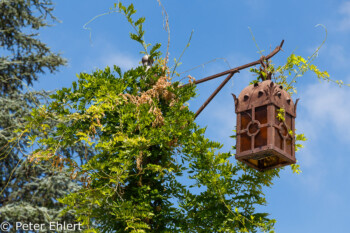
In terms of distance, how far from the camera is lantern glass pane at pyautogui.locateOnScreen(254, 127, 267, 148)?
4.48 metres

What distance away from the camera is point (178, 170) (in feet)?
16.7

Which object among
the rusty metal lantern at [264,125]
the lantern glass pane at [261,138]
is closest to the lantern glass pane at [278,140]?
the rusty metal lantern at [264,125]

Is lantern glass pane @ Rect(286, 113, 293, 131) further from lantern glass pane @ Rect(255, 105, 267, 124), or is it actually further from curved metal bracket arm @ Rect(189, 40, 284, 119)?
curved metal bracket arm @ Rect(189, 40, 284, 119)

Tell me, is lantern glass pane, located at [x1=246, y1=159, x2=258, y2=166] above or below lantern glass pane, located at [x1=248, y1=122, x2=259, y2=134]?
below

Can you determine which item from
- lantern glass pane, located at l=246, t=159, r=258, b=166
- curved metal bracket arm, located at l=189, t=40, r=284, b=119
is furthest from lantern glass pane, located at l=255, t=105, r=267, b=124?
curved metal bracket arm, located at l=189, t=40, r=284, b=119

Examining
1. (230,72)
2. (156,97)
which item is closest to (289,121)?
(230,72)

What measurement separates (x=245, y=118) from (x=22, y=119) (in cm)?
967

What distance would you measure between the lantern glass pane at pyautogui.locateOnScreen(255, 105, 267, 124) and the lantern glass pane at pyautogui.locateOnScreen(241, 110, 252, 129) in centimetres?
7

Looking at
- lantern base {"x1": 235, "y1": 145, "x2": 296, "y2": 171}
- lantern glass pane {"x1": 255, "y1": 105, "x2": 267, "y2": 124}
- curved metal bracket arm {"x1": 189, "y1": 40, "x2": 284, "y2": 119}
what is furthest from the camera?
curved metal bracket arm {"x1": 189, "y1": 40, "x2": 284, "y2": 119}

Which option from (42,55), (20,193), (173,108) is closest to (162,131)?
(173,108)

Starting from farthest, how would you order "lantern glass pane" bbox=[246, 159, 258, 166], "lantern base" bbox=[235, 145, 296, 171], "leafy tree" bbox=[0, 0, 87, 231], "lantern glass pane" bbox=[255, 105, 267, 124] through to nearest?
"leafy tree" bbox=[0, 0, 87, 231], "lantern glass pane" bbox=[246, 159, 258, 166], "lantern glass pane" bbox=[255, 105, 267, 124], "lantern base" bbox=[235, 145, 296, 171]

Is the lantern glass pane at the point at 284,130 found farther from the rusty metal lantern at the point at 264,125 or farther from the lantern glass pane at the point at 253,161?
the lantern glass pane at the point at 253,161

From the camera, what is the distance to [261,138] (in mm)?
4508

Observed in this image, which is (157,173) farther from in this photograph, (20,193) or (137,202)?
(20,193)
